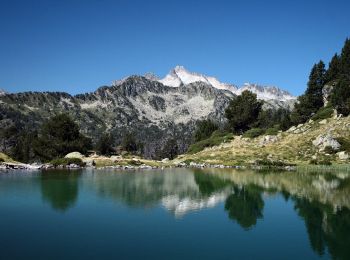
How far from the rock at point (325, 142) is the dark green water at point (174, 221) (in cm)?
4412

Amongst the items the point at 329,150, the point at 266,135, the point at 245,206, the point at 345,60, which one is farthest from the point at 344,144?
the point at 245,206

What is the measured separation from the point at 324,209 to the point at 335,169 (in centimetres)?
5131

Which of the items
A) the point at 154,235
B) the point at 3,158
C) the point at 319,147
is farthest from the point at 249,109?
the point at 154,235

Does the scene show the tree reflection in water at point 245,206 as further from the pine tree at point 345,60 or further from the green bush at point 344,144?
the pine tree at point 345,60

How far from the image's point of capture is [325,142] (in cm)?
10931

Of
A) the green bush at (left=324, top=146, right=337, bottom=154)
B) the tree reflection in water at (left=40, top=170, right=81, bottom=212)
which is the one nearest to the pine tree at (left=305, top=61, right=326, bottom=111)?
the green bush at (left=324, top=146, right=337, bottom=154)

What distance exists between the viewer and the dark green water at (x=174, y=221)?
2830cm

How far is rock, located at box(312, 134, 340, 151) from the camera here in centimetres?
10636

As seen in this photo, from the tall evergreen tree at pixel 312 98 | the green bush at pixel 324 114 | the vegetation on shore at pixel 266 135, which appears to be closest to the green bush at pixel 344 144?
the vegetation on shore at pixel 266 135

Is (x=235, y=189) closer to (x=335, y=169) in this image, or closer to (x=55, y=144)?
(x=335, y=169)

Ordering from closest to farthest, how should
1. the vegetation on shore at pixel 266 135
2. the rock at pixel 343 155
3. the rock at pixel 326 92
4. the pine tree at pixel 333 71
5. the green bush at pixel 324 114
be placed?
the rock at pixel 343 155 → the vegetation on shore at pixel 266 135 → the green bush at pixel 324 114 → the rock at pixel 326 92 → the pine tree at pixel 333 71

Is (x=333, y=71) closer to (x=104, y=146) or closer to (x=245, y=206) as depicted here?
(x=104, y=146)

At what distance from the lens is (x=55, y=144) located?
13750cm

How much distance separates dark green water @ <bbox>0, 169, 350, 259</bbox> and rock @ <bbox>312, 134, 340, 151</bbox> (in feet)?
145
